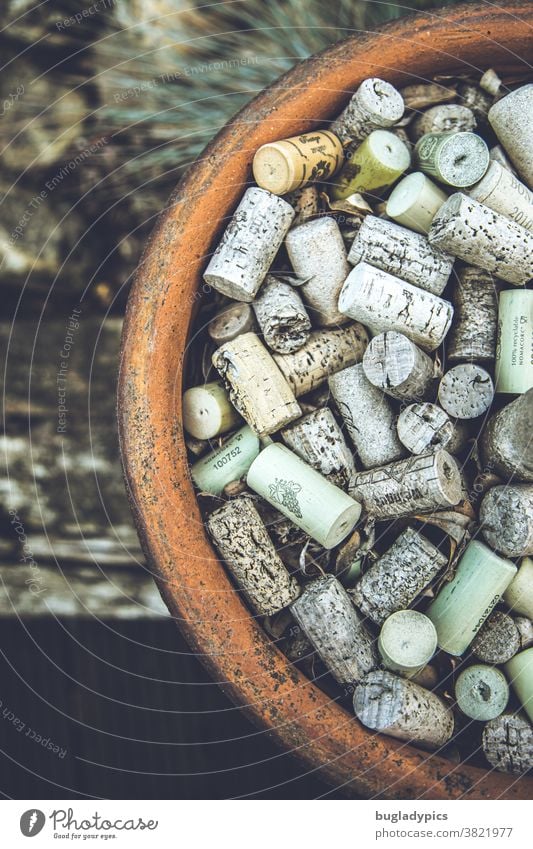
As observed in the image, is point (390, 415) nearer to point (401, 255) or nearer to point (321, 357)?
point (321, 357)

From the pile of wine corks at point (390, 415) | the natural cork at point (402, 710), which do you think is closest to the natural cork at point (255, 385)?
the pile of wine corks at point (390, 415)

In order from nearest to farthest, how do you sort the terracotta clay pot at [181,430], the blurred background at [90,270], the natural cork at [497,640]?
the terracotta clay pot at [181,430] → the natural cork at [497,640] → the blurred background at [90,270]

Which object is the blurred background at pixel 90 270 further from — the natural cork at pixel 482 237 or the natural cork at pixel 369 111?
the natural cork at pixel 482 237

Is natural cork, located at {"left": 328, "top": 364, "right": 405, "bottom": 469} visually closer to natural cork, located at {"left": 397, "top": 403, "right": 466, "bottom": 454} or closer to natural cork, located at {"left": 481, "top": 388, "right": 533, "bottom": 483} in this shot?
natural cork, located at {"left": 397, "top": 403, "right": 466, "bottom": 454}

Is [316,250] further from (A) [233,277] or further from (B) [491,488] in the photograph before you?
(B) [491,488]

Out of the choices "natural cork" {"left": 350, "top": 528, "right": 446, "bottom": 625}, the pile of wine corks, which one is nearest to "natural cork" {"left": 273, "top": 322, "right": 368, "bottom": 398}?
the pile of wine corks
